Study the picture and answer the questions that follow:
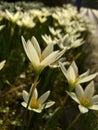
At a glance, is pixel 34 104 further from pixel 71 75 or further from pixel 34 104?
pixel 71 75

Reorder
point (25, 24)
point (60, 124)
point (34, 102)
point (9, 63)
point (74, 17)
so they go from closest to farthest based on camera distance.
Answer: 1. point (34, 102)
2. point (60, 124)
3. point (9, 63)
4. point (25, 24)
5. point (74, 17)

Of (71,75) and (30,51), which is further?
(71,75)

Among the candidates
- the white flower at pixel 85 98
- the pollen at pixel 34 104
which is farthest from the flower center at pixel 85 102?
the pollen at pixel 34 104

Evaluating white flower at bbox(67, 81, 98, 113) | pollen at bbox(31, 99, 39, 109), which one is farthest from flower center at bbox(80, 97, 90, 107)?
pollen at bbox(31, 99, 39, 109)

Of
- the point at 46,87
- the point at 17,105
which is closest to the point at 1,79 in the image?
the point at 17,105

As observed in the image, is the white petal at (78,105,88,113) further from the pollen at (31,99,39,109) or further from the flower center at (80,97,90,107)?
the pollen at (31,99,39,109)

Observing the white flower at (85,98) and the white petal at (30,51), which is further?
the white flower at (85,98)

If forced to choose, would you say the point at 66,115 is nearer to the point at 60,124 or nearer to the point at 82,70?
the point at 60,124

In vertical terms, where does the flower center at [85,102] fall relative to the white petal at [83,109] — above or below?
below

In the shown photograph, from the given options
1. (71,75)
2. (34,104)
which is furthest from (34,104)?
(71,75)

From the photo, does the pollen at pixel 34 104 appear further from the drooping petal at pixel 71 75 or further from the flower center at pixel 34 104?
the drooping petal at pixel 71 75

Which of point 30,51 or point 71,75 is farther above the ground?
point 30,51
